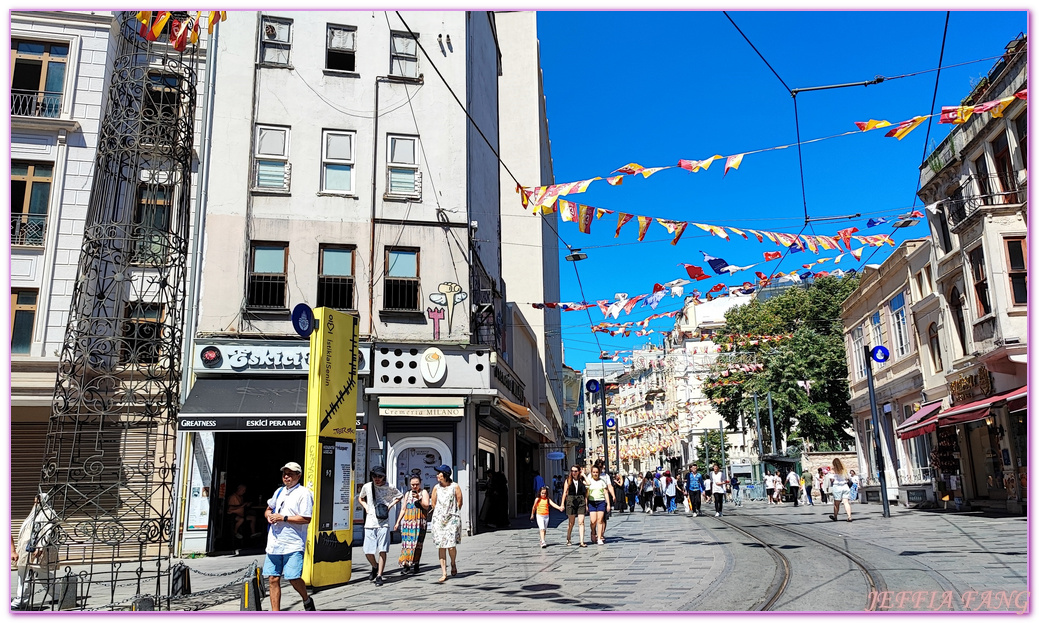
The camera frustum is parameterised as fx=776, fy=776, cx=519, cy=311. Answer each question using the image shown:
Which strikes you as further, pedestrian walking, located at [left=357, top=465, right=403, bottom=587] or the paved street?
pedestrian walking, located at [left=357, top=465, right=403, bottom=587]

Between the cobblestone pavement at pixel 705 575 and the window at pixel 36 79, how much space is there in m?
10.5

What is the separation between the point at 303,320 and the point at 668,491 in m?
21.0

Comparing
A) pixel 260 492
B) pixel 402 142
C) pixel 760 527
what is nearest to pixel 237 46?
pixel 402 142

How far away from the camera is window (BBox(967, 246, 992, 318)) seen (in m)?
19.5

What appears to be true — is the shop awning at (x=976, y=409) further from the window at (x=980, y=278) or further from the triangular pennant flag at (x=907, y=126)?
the triangular pennant flag at (x=907, y=126)

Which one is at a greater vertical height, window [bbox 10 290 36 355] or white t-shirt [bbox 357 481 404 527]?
window [bbox 10 290 36 355]

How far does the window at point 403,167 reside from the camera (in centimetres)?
1950

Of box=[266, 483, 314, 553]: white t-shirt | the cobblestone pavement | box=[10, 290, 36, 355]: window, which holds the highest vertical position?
box=[10, 290, 36, 355]: window

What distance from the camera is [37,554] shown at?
Result: 9805 mm

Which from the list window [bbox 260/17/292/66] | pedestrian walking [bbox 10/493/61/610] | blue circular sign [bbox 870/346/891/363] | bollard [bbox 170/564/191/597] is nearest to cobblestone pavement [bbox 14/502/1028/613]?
bollard [bbox 170/564/191/597]

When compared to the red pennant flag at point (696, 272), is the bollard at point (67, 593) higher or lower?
lower

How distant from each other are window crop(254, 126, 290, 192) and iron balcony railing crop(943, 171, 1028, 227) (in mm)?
15718

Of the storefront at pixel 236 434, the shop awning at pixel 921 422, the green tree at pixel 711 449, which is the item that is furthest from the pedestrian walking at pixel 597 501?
the green tree at pixel 711 449

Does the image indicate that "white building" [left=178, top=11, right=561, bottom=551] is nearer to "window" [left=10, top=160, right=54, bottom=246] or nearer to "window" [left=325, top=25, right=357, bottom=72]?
"window" [left=325, top=25, right=357, bottom=72]
